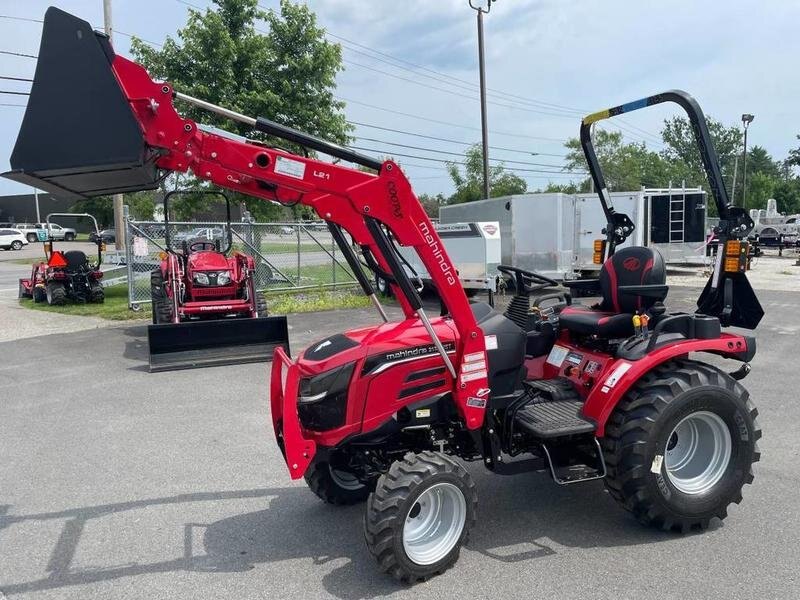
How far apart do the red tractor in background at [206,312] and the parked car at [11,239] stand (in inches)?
1510

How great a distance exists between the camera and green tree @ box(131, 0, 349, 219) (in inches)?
632

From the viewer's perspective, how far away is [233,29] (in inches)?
663

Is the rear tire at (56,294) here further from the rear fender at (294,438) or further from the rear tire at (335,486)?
the rear fender at (294,438)

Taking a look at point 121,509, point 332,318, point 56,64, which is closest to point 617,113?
point 56,64

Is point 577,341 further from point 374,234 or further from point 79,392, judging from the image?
point 79,392

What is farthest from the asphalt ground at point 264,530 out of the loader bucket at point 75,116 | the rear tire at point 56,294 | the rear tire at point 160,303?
the rear tire at point 56,294

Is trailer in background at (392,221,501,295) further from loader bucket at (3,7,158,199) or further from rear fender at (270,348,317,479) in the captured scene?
loader bucket at (3,7,158,199)

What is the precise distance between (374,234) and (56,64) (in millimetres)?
1800

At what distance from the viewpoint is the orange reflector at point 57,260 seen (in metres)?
14.5

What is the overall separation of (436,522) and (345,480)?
0.98 meters

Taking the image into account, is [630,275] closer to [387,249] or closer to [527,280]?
[527,280]

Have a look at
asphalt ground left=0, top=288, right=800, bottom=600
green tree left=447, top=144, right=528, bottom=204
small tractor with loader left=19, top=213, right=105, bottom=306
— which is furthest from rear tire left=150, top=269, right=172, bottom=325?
green tree left=447, top=144, right=528, bottom=204

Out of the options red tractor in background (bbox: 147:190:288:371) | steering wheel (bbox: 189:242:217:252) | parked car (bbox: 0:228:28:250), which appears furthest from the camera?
parked car (bbox: 0:228:28:250)

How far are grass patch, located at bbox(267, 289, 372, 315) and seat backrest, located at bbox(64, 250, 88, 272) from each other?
4.36m
